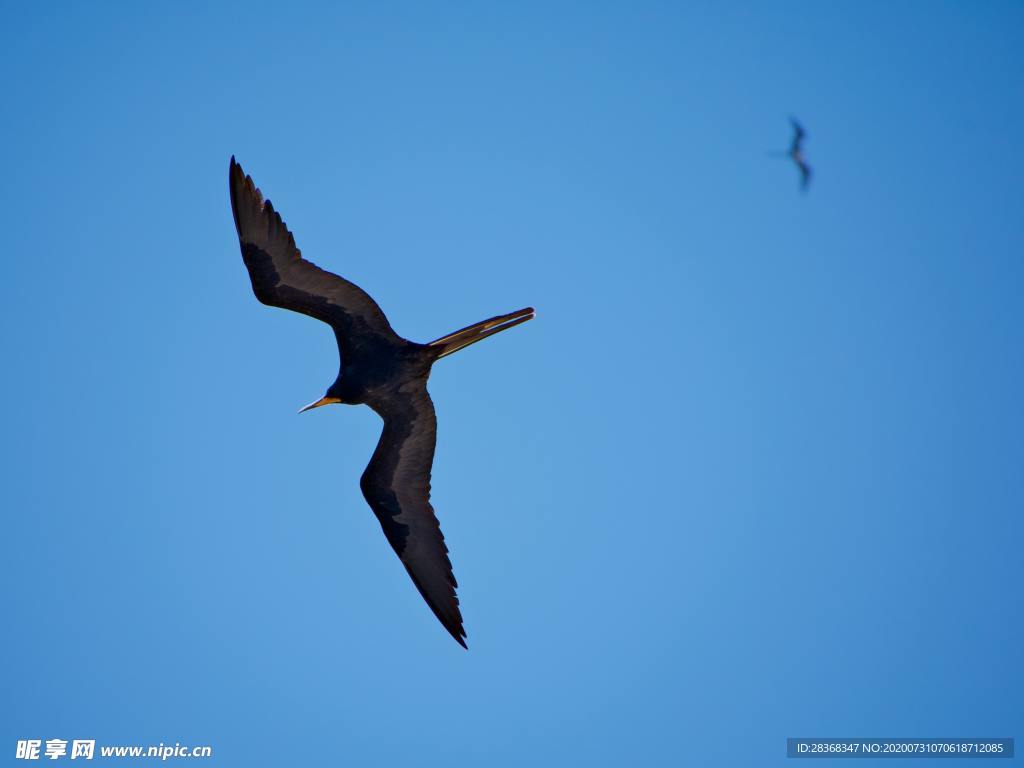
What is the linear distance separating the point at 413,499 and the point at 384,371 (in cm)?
156

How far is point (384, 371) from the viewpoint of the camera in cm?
1105

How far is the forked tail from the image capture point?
10.3m

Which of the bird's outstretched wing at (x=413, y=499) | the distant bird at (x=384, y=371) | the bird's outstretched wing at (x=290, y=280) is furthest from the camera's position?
the bird's outstretched wing at (x=413, y=499)

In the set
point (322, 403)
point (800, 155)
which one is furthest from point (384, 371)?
point (800, 155)

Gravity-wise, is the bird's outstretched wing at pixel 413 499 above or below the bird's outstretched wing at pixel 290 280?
below

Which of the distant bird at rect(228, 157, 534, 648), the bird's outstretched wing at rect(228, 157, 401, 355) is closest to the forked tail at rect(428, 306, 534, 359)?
the distant bird at rect(228, 157, 534, 648)

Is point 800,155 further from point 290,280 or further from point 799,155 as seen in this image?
point 290,280

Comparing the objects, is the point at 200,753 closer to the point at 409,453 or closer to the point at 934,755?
the point at 409,453

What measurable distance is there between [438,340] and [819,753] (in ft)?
30.5

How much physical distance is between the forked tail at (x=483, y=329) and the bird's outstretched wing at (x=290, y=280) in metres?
0.64

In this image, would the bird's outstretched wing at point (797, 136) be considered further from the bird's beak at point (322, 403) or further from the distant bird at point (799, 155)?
the bird's beak at point (322, 403)

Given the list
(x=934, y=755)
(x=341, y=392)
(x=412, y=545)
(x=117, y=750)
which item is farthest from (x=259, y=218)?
(x=934, y=755)

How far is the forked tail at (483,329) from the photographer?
10266 millimetres

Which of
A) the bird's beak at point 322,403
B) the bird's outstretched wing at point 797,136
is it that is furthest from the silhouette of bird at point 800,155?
the bird's beak at point 322,403
